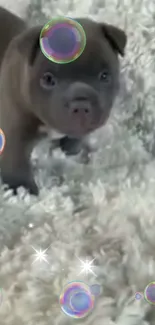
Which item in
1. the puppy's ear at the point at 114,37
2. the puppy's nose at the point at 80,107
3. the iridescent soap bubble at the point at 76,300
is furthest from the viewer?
the puppy's ear at the point at 114,37

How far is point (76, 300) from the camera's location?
764 mm

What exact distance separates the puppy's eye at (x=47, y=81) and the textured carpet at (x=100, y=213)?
8.3 inches

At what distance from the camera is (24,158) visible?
3.38 ft

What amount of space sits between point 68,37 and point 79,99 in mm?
117

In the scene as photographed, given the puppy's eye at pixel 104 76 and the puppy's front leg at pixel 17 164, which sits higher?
the puppy's eye at pixel 104 76

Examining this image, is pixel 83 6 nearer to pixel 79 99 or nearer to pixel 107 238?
pixel 79 99

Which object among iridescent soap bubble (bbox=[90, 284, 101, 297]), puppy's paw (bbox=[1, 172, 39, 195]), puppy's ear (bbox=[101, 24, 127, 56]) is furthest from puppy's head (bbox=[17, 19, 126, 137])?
iridescent soap bubble (bbox=[90, 284, 101, 297])

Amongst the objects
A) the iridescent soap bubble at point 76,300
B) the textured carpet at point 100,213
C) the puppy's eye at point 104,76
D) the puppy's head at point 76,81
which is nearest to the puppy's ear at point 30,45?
the puppy's head at point 76,81

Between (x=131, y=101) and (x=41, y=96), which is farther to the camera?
(x=131, y=101)

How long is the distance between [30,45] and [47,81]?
8 centimetres

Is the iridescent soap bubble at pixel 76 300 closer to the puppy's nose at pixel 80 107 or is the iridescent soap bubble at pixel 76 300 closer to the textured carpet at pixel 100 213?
the textured carpet at pixel 100 213

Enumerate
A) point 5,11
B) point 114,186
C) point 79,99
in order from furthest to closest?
point 5,11, point 114,186, point 79,99

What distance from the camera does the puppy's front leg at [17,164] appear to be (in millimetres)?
1006

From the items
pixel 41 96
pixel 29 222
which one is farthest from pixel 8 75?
pixel 29 222
